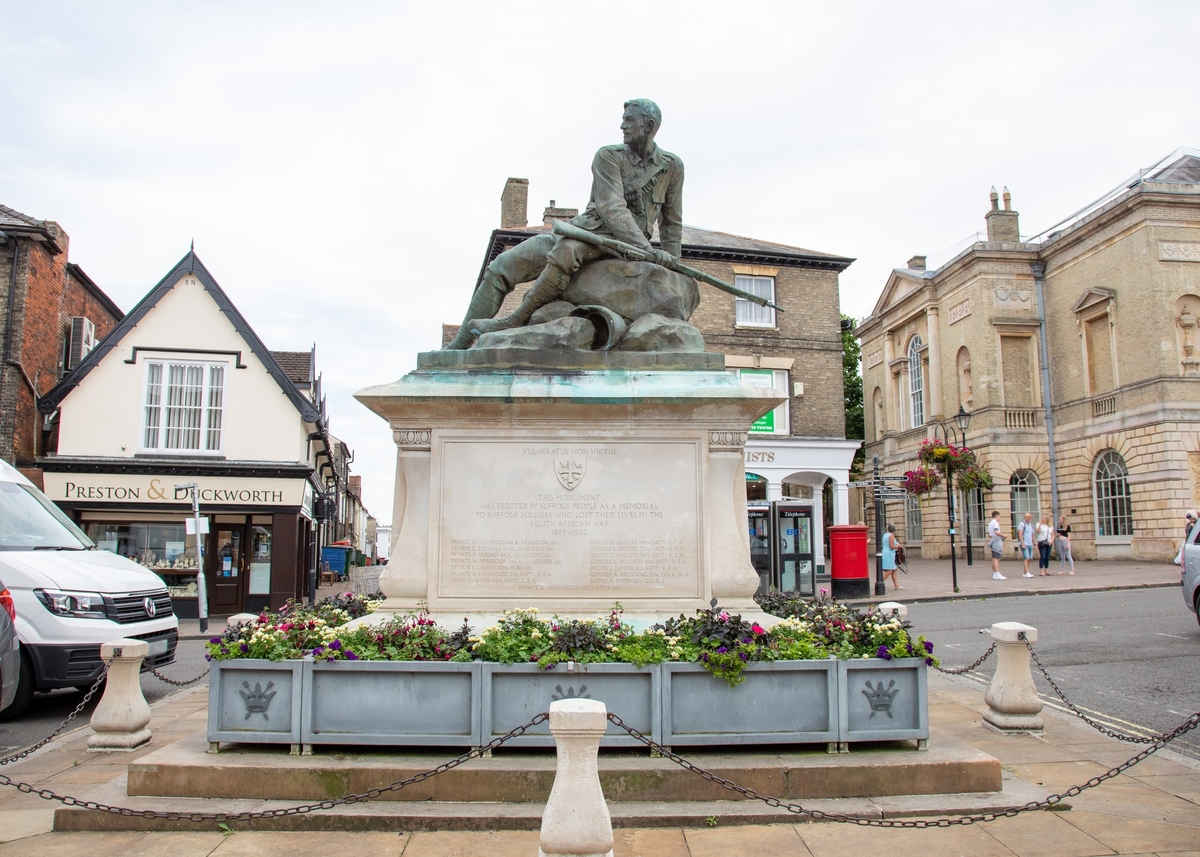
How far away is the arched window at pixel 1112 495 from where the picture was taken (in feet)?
114

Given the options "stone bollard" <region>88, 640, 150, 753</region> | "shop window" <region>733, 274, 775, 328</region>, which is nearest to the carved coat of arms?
"stone bollard" <region>88, 640, 150, 753</region>

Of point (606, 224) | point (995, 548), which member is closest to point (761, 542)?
point (995, 548)

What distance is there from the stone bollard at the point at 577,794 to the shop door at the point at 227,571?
74.9 ft

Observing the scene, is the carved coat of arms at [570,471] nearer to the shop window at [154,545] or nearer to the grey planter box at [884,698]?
the grey planter box at [884,698]

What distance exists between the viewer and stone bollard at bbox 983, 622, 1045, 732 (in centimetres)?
717

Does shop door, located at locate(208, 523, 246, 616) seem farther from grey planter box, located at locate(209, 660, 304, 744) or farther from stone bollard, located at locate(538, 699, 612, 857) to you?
stone bollard, located at locate(538, 699, 612, 857)

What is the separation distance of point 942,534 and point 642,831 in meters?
42.2

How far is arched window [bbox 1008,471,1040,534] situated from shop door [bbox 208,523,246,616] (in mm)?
32432

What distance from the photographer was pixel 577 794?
148 inches

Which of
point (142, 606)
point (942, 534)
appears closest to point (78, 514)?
point (142, 606)

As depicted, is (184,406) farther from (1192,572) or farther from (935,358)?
(935,358)

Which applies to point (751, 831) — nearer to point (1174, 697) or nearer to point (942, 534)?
point (1174, 697)

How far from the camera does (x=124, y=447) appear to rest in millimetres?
23953

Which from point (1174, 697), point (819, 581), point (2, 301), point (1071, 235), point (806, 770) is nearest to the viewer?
point (806, 770)
